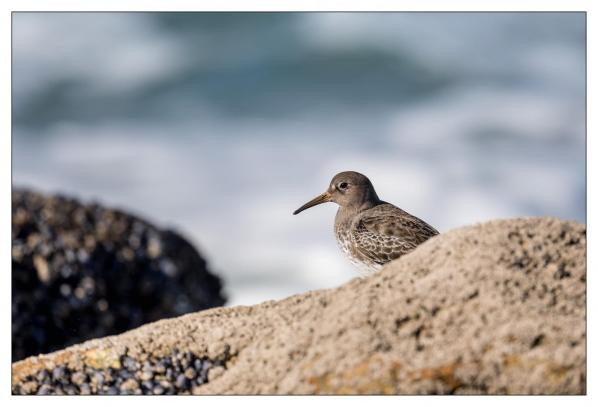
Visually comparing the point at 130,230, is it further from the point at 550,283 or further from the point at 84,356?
the point at 550,283

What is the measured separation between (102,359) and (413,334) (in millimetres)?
2322

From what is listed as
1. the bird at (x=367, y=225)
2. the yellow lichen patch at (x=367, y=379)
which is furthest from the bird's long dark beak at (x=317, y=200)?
the yellow lichen patch at (x=367, y=379)

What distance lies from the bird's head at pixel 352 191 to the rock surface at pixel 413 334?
5.12 feet

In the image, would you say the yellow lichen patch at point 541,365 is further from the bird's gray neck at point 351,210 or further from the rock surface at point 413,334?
the bird's gray neck at point 351,210

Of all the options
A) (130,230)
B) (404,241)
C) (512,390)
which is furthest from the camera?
A: (130,230)

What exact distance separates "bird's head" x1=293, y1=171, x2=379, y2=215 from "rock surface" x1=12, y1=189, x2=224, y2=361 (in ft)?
11.5

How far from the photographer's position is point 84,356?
Result: 5.91m

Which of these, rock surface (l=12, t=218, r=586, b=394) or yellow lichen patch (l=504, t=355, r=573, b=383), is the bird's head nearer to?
rock surface (l=12, t=218, r=586, b=394)

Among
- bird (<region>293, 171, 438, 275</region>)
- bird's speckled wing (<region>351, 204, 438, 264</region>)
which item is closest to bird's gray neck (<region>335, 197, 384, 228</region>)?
bird (<region>293, 171, 438, 275</region>)

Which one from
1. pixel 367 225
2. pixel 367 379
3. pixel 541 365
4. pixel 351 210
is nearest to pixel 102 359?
pixel 367 379

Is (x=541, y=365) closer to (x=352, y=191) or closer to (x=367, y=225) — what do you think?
(x=367, y=225)
